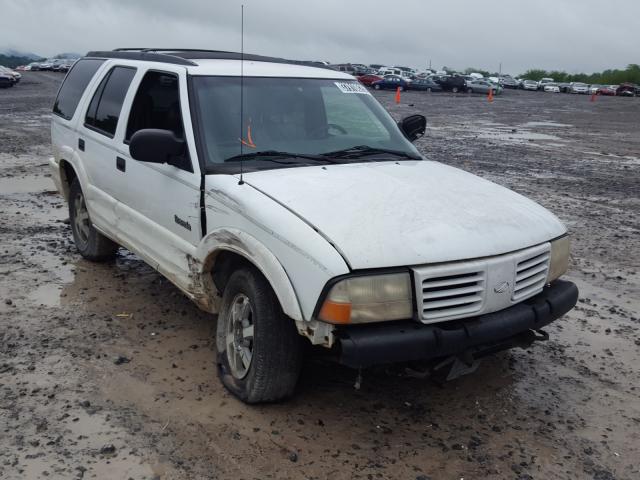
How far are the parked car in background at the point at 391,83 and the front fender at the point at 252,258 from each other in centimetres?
4936

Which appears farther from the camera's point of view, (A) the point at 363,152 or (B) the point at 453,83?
(B) the point at 453,83

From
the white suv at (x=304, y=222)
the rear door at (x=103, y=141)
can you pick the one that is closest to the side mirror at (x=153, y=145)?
the white suv at (x=304, y=222)

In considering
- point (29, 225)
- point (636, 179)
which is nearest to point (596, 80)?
point (636, 179)

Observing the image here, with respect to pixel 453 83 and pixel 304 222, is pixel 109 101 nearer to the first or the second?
pixel 304 222

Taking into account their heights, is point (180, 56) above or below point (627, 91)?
above

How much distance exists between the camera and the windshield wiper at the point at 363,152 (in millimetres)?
4441

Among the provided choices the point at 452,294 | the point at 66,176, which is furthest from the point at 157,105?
the point at 452,294

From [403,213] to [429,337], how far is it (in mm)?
699

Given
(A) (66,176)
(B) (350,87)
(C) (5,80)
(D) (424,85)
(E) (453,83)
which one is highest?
(B) (350,87)

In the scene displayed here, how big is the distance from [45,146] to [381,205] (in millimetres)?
12239

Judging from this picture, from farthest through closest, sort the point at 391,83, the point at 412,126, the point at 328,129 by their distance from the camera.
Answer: the point at 391,83 < the point at 412,126 < the point at 328,129

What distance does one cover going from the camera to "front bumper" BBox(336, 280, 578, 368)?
3.15m

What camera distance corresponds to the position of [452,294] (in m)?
3.29

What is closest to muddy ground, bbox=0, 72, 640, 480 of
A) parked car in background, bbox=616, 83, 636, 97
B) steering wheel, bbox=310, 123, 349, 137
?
steering wheel, bbox=310, 123, 349, 137
